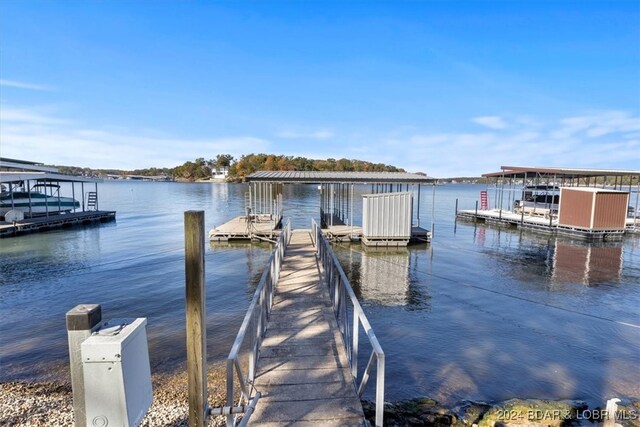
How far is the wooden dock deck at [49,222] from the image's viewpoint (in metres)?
23.9

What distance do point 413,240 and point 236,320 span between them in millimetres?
14409

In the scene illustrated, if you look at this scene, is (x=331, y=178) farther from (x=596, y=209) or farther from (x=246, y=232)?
(x=596, y=209)

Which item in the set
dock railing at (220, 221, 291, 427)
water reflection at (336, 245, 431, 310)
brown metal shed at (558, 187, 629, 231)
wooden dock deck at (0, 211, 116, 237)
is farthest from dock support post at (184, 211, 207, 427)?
brown metal shed at (558, 187, 629, 231)

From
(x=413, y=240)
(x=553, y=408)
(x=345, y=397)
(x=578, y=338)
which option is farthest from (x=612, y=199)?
(x=345, y=397)

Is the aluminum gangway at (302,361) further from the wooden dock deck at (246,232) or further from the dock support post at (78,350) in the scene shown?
the wooden dock deck at (246,232)

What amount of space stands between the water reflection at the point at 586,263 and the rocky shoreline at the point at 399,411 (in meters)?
9.60

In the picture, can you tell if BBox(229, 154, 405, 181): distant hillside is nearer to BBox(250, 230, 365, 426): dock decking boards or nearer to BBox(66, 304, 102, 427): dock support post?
BBox(250, 230, 365, 426): dock decking boards

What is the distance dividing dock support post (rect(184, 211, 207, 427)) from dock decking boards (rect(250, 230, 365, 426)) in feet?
3.09

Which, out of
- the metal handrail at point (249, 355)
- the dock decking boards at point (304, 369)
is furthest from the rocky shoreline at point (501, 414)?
the metal handrail at point (249, 355)

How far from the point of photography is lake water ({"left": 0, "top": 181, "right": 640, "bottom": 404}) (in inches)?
289

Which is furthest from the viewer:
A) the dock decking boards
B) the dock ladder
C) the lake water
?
the dock ladder

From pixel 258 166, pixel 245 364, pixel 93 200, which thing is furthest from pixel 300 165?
pixel 245 364

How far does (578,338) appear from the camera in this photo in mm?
9078

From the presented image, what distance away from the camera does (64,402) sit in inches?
232
